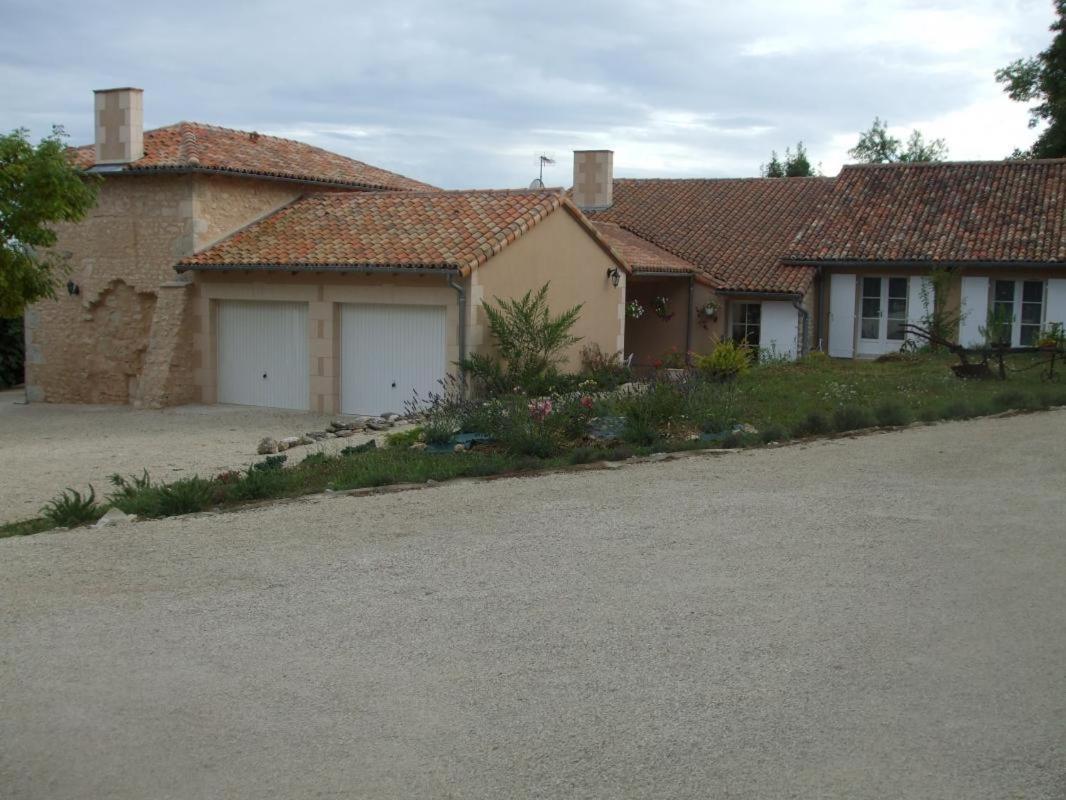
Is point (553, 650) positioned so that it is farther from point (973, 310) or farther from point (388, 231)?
point (973, 310)

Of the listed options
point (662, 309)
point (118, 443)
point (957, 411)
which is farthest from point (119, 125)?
point (957, 411)

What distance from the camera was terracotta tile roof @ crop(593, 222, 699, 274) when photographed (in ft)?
81.9

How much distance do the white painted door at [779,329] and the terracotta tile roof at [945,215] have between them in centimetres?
134

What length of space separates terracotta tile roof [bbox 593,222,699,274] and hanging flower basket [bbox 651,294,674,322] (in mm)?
1041

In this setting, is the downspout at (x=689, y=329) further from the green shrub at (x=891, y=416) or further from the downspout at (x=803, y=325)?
the green shrub at (x=891, y=416)

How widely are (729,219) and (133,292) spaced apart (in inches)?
616

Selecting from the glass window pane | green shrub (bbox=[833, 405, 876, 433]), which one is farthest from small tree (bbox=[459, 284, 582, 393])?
the glass window pane

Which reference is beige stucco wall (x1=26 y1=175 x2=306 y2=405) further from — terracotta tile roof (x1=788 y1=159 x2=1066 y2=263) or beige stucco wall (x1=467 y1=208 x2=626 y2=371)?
terracotta tile roof (x1=788 y1=159 x2=1066 y2=263)

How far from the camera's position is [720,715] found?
5246 mm

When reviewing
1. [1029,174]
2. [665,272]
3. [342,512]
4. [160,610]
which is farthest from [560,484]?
[1029,174]

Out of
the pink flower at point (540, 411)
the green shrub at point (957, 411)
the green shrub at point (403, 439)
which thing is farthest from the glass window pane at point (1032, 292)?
the green shrub at point (403, 439)

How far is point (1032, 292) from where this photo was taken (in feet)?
83.7

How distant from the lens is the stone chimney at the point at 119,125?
2138 centimetres

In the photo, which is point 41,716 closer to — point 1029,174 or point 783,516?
point 783,516
